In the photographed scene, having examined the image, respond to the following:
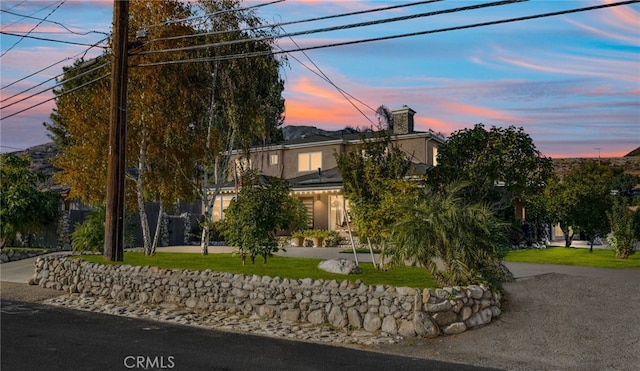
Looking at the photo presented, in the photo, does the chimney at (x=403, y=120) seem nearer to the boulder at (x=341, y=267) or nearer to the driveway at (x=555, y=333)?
the driveway at (x=555, y=333)

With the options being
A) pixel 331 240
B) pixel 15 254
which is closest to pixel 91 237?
pixel 15 254

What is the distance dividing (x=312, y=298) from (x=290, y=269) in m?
2.74

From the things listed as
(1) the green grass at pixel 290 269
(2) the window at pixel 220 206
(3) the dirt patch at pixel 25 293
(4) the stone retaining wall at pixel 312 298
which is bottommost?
(3) the dirt patch at pixel 25 293

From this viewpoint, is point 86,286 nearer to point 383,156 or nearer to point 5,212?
point 383,156

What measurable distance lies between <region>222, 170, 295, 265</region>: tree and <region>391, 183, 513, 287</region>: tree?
174 inches

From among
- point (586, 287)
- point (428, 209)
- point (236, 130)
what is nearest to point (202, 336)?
point (428, 209)

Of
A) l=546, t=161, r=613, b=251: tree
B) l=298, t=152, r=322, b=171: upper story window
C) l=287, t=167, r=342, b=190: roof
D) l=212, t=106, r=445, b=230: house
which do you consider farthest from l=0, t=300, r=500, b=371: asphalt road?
l=298, t=152, r=322, b=171: upper story window

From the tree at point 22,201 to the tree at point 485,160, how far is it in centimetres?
1952

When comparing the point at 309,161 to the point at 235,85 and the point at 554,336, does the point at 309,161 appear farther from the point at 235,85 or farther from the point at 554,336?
the point at 554,336

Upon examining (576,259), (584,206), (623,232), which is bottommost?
(576,259)

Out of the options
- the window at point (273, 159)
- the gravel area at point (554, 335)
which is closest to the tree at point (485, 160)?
the gravel area at point (554, 335)

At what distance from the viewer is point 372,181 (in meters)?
16.4

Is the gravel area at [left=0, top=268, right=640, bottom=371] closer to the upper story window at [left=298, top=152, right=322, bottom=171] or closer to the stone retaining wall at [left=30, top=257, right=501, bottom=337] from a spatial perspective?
the stone retaining wall at [left=30, top=257, right=501, bottom=337]

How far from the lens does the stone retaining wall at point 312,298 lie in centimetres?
1158
